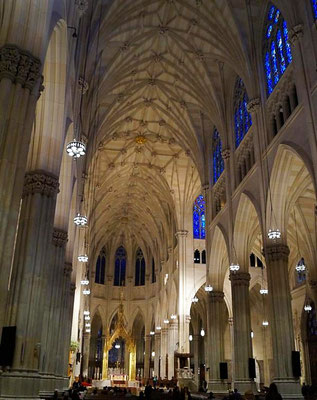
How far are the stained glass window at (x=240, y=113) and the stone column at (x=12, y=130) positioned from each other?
1812cm

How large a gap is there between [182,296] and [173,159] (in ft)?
41.5

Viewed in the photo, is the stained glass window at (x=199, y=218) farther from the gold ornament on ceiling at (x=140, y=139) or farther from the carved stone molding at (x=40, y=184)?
the carved stone molding at (x=40, y=184)

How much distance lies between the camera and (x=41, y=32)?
10500 mm

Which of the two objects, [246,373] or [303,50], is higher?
[303,50]

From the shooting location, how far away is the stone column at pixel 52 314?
15.9 metres

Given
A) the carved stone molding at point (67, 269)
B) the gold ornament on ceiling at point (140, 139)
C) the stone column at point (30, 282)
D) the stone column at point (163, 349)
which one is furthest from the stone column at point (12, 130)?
the stone column at point (163, 349)

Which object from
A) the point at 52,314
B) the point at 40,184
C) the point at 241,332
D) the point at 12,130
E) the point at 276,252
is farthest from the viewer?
the point at 241,332

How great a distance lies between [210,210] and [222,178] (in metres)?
3.28

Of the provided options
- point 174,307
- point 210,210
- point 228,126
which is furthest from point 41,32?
point 174,307

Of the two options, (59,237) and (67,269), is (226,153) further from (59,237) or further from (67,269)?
(59,237)

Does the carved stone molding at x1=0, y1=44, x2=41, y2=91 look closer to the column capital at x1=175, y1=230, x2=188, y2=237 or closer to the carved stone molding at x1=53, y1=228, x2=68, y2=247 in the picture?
the carved stone molding at x1=53, y1=228, x2=68, y2=247

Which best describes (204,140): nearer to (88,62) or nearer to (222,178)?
(222,178)

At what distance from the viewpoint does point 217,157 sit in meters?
32.6

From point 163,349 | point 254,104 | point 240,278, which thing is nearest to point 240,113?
point 254,104
